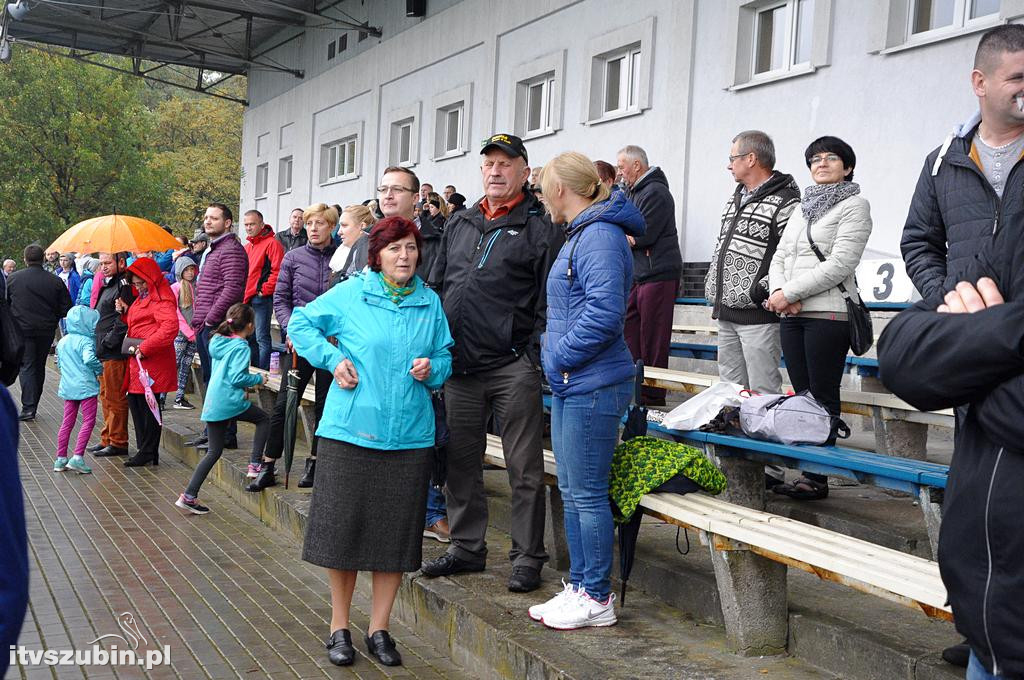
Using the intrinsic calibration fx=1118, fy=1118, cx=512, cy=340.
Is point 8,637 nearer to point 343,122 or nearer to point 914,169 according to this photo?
point 914,169

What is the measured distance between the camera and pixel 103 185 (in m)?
40.9

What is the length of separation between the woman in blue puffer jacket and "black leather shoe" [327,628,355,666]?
88 cm

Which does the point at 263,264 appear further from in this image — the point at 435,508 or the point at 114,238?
the point at 435,508

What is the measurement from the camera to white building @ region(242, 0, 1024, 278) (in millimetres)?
9031

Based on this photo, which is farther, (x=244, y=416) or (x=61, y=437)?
(x=61, y=437)

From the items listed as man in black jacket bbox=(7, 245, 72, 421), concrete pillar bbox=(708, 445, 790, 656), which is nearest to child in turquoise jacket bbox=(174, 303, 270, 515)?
concrete pillar bbox=(708, 445, 790, 656)

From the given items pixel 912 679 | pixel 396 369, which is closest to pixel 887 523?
pixel 912 679

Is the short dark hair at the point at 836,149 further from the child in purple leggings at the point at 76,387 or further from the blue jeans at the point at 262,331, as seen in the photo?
the child in purple leggings at the point at 76,387

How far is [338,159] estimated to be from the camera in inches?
920

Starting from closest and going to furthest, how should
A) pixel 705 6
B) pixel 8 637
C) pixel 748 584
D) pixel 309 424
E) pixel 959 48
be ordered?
pixel 8 637 → pixel 748 584 → pixel 959 48 → pixel 309 424 → pixel 705 6

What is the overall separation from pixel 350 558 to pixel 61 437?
20.9ft

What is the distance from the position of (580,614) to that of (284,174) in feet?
75.8

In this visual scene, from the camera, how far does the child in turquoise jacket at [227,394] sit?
333 inches

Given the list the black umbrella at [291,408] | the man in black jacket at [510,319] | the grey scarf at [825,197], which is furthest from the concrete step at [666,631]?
the grey scarf at [825,197]
